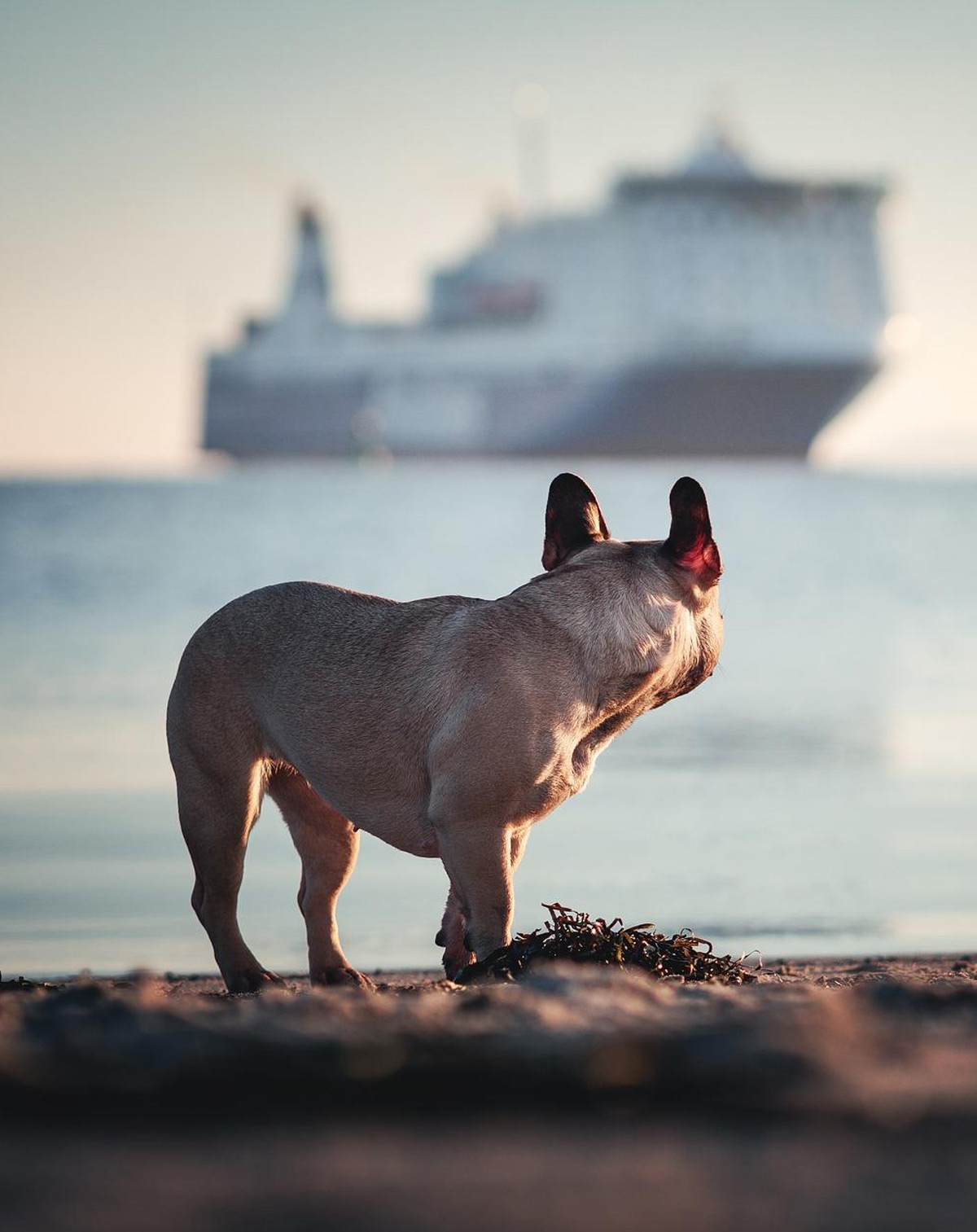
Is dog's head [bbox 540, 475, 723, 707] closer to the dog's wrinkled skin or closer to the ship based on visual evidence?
the dog's wrinkled skin

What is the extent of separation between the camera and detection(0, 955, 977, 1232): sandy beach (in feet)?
5.05

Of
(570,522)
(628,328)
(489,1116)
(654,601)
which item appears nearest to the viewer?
(489,1116)

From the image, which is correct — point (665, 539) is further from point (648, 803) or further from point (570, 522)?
point (648, 803)

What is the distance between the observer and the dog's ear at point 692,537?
4.06 meters

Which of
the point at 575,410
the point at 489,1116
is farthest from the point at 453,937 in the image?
the point at 575,410

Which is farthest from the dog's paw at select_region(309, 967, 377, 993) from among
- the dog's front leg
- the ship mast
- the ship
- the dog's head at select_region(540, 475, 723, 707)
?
the ship

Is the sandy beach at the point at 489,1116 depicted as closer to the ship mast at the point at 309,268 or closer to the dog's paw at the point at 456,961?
the dog's paw at the point at 456,961

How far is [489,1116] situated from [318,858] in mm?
2865

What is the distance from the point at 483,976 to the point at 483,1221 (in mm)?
2228

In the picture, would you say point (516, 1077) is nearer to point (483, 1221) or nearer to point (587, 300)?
point (483, 1221)

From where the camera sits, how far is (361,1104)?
1.97m

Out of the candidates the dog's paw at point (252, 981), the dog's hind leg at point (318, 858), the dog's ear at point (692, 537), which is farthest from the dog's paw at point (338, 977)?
the dog's ear at point (692, 537)

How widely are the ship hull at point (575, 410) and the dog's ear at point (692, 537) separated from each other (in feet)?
297

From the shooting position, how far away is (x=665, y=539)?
13.8ft
